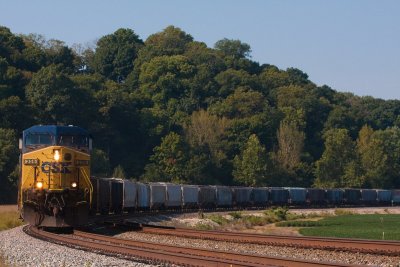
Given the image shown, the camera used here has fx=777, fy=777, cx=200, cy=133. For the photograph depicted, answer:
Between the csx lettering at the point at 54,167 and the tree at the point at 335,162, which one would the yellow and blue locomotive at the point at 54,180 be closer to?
the csx lettering at the point at 54,167

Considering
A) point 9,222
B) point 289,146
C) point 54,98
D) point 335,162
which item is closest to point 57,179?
point 9,222

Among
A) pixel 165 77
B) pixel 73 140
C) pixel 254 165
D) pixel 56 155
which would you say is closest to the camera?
pixel 56 155

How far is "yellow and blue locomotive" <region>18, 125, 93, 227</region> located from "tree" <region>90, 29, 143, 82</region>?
118 m

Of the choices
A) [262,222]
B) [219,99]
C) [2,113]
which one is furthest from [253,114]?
[262,222]

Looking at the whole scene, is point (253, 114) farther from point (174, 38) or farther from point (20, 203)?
point (20, 203)

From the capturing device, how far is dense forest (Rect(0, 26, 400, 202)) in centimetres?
9456

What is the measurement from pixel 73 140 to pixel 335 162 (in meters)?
80.3

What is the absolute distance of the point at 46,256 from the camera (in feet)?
63.1

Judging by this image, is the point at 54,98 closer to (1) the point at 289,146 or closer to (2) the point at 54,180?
(1) the point at 289,146

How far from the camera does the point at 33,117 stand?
9156 cm

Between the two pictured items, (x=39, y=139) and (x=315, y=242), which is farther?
(x=39, y=139)

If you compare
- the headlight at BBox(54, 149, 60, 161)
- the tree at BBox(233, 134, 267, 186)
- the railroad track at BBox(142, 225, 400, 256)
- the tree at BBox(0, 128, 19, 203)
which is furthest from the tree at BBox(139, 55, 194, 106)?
the railroad track at BBox(142, 225, 400, 256)

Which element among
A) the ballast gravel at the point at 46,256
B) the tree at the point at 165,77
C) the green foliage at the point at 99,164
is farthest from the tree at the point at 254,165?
the ballast gravel at the point at 46,256

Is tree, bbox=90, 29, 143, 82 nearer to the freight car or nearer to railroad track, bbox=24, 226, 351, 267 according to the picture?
the freight car
